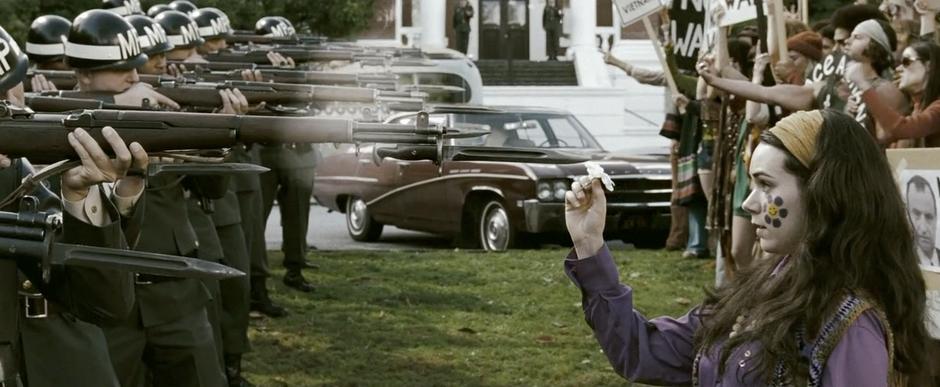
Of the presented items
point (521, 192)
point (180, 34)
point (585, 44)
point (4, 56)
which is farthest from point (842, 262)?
point (585, 44)

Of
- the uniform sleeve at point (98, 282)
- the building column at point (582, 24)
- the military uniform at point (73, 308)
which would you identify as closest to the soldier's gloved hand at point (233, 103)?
the military uniform at point (73, 308)

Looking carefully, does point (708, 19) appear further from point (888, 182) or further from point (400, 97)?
point (888, 182)

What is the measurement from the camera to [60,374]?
528 centimetres

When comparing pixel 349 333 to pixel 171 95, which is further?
pixel 349 333

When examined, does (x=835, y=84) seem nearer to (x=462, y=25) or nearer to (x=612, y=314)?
(x=612, y=314)

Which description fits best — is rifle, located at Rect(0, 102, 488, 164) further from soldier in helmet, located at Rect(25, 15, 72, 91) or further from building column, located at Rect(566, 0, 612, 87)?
building column, located at Rect(566, 0, 612, 87)

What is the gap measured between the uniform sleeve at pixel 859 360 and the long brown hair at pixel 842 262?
70 millimetres

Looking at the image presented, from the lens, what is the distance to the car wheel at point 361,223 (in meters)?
18.9

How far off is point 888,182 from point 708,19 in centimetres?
820

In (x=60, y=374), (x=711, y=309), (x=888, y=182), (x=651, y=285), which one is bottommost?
(x=651, y=285)

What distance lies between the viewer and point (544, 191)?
1556cm

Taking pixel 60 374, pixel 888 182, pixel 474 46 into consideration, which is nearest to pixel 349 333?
pixel 60 374

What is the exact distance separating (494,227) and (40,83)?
332 inches

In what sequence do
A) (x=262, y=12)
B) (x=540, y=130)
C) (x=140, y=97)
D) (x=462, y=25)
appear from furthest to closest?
(x=462, y=25), (x=262, y=12), (x=540, y=130), (x=140, y=97)
